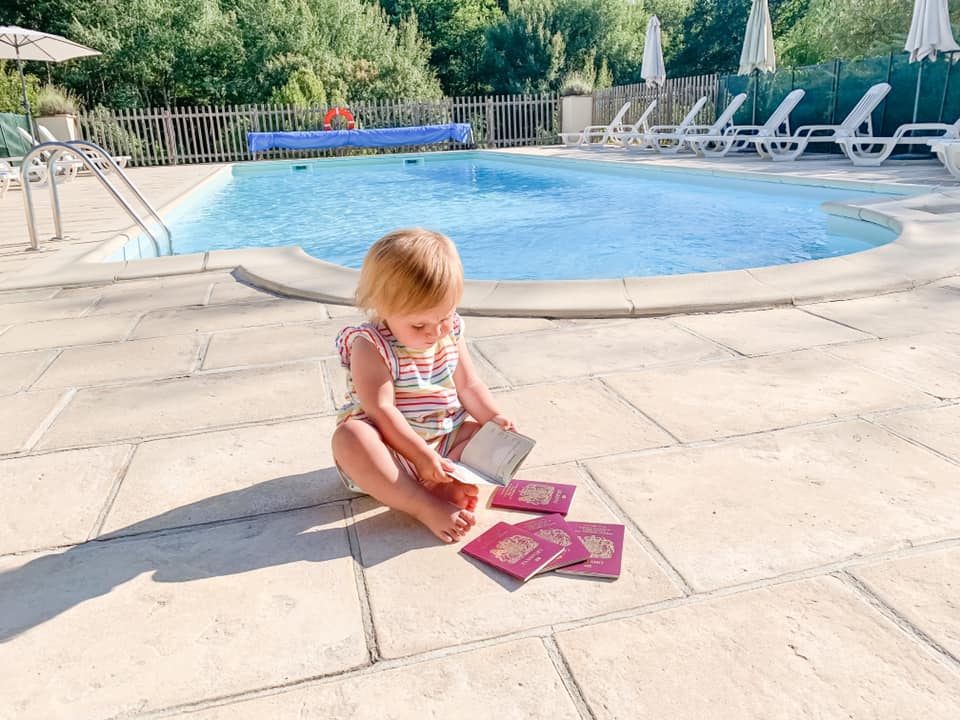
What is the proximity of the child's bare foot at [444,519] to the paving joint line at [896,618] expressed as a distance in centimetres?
77

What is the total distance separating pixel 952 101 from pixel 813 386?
10576 mm

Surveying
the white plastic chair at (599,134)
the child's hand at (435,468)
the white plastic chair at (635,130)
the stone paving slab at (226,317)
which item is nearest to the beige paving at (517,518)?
the child's hand at (435,468)

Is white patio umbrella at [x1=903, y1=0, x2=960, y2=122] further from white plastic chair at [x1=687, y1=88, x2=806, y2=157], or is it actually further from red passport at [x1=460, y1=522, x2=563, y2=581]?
red passport at [x1=460, y1=522, x2=563, y2=581]

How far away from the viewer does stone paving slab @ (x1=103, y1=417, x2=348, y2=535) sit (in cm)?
178

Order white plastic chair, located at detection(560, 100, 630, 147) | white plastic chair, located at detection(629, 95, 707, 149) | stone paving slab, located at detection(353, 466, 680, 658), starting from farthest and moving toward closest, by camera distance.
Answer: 1. white plastic chair, located at detection(560, 100, 630, 147)
2. white plastic chair, located at detection(629, 95, 707, 149)
3. stone paving slab, located at detection(353, 466, 680, 658)

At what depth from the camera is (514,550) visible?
5.11 feet

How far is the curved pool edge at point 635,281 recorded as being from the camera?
11.3ft

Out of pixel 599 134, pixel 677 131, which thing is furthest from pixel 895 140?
pixel 599 134

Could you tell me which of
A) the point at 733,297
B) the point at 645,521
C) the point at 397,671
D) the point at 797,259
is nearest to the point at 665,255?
the point at 797,259

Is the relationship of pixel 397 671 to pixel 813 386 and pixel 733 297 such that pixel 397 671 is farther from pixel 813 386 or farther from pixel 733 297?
pixel 733 297

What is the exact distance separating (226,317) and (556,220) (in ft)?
17.2

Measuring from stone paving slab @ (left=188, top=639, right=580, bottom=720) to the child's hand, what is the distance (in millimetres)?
490

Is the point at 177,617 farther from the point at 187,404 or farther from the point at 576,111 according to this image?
the point at 576,111

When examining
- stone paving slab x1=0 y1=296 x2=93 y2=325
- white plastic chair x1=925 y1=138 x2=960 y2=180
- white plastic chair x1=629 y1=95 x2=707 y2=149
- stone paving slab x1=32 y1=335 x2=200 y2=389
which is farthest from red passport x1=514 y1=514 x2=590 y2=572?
white plastic chair x1=629 y1=95 x2=707 y2=149
